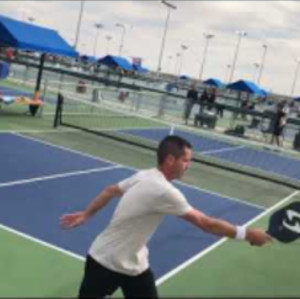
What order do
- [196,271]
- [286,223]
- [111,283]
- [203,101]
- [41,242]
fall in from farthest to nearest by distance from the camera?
[203,101] < [41,242] < [196,271] < [286,223] < [111,283]

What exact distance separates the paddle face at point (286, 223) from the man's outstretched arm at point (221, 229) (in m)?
1.04

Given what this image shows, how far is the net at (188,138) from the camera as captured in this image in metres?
17.6

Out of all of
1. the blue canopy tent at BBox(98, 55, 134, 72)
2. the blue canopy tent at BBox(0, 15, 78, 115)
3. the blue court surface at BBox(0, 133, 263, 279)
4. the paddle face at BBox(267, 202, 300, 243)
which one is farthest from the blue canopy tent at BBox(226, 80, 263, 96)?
the paddle face at BBox(267, 202, 300, 243)

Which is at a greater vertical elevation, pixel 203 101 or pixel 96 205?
pixel 96 205

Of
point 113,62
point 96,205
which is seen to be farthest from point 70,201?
point 113,62

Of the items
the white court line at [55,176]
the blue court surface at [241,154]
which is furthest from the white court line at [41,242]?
the blue court surface at [241,154]

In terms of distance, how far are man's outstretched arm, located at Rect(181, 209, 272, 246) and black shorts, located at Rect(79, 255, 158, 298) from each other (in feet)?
1.99

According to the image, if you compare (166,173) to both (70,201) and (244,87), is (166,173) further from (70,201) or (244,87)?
(244,87)

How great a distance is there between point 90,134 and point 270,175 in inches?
222

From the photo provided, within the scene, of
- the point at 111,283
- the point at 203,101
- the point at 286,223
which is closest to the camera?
the point at 111,283

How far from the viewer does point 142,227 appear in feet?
15.1

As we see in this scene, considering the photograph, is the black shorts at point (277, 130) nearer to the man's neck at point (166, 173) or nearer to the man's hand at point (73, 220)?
the man's hand at point (73, 220)

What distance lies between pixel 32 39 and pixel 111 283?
697 inches

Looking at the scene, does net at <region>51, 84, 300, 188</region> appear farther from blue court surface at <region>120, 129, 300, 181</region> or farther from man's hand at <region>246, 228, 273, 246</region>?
man's hand at <region>246, 228, 273, 246</region>
